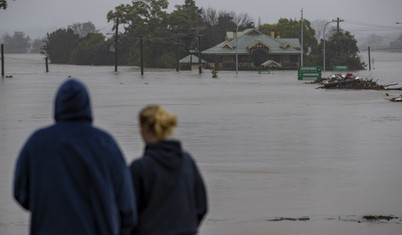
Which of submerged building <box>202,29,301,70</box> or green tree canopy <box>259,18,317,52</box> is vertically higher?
green tree canopy <box>259,18,317,52</box>

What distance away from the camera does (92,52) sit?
188 m

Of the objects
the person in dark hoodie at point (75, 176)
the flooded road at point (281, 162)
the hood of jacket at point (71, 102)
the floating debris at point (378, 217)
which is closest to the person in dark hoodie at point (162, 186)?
the person in dark hoodie at point (75, 176)

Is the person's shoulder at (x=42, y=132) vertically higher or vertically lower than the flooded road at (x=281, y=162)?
higher

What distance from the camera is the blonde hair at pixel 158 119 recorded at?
469 cm

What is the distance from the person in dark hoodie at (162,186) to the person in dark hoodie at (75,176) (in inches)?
8.5

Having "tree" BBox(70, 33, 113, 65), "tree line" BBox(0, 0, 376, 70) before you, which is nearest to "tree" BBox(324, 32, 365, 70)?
"tree line" BBox(0, 0, 376, 70)

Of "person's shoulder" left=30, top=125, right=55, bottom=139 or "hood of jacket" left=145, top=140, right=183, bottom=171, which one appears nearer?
"person's shoulder" left=30, top=125, right=55, bottom=139

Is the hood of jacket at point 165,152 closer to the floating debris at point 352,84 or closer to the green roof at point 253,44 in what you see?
the floating debris at point 352,84

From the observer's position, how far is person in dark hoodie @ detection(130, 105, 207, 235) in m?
4.86

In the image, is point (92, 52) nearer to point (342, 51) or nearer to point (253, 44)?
point (253, 44)

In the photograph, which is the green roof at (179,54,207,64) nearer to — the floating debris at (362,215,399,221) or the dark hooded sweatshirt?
the floating debris at (362,215,399,221)

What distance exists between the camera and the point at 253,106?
40.4 m

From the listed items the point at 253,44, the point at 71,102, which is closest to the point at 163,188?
the point at 71,102

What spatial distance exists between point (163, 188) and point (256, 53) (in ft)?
437
